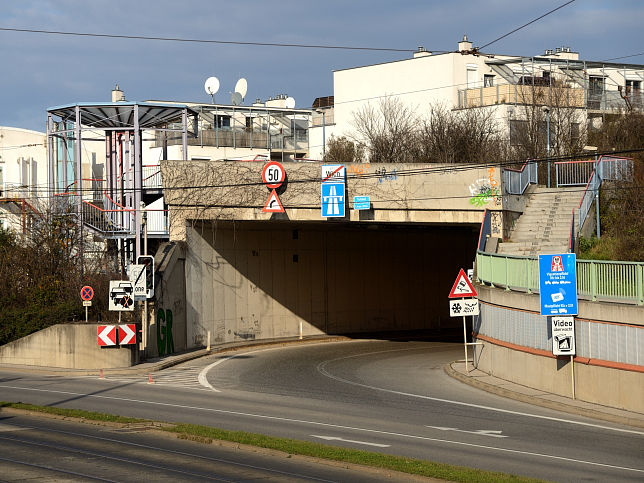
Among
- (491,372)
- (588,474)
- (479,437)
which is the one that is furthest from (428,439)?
(491,372)

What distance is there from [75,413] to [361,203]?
1869cm

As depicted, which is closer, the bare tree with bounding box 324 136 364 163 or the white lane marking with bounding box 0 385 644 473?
the white lane marking with bounding box 0 385 644 473

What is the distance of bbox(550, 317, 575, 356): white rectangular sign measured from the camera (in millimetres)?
22844

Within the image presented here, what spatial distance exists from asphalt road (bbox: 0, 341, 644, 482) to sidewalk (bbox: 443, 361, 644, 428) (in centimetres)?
39

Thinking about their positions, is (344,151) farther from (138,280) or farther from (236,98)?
→ (138,280)

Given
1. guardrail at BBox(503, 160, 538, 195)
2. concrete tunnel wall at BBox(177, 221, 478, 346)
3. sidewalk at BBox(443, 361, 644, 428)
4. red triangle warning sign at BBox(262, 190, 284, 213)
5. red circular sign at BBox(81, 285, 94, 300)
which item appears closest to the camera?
sidewalk at BBox(443, 361, 644, 428)

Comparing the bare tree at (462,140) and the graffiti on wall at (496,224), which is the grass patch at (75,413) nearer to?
the graffiti on wall at (496,224)

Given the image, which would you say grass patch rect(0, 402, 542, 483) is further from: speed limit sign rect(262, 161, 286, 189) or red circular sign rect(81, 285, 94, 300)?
speed limit sign rect(262, 161, 286, 189)

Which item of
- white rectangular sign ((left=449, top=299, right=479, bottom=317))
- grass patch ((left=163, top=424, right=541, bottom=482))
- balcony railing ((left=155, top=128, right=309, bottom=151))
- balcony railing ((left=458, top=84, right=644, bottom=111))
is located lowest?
grass patch ((left=163, top=424, right=541, bottom=482))

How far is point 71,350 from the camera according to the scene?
30906 mm

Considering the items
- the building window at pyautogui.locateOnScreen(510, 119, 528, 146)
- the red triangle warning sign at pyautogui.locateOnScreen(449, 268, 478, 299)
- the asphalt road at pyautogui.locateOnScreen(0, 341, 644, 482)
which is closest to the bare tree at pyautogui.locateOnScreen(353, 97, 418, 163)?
the building window at pyautogui.locateOnScreen(510, 119, 528, 146)

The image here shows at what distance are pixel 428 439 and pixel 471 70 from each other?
148ft

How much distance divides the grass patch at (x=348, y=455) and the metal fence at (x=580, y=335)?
29.3 ft

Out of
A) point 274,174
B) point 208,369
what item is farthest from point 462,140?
point 208,369
